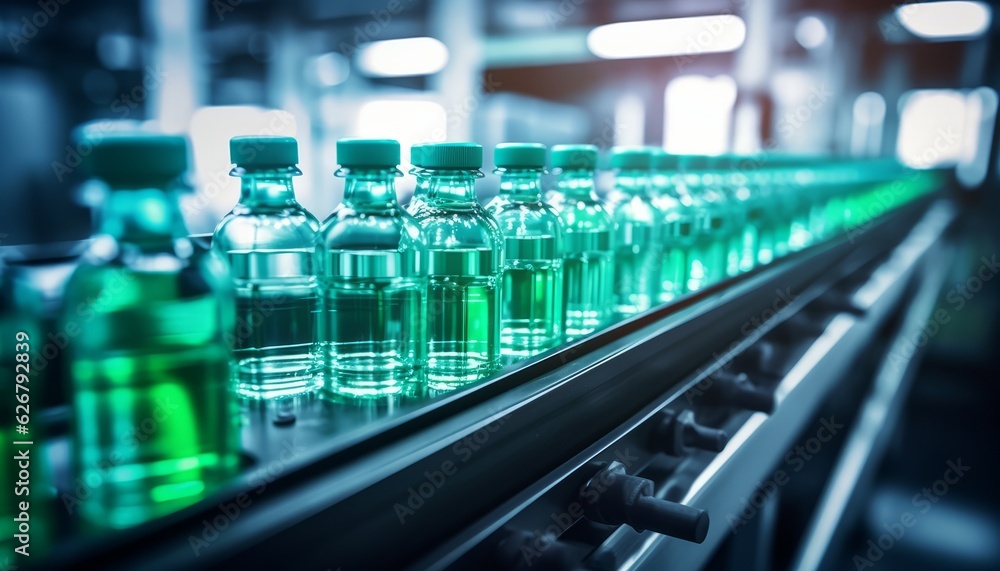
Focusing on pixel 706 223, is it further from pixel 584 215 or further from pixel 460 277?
pixel 460 277

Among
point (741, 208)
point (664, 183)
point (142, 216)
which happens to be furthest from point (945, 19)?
point (142, 216)

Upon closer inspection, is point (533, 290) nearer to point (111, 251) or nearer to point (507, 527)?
point (507, 527)

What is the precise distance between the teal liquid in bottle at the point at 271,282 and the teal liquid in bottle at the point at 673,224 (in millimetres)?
738

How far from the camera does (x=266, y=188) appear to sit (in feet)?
2.18

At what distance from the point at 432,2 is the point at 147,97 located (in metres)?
1.42

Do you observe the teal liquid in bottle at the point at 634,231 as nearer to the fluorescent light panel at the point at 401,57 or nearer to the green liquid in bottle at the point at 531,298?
the green liquid in bottle at the point at 531,298

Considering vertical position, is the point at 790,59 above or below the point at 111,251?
above

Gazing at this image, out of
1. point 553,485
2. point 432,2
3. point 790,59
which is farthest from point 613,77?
point 553,485

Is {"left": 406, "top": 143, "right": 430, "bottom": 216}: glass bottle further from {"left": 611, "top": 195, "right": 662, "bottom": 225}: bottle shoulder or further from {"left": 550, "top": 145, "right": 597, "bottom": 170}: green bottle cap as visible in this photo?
{"left": 611, "top": 195, "right": 662, "bottom": 225}: bottle shoulder

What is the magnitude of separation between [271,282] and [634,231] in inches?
28.2

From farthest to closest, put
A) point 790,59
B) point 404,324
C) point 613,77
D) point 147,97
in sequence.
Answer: point 613,77, point 790,59, point 147,97, point 404,324

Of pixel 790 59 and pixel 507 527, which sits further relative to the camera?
pixel 790 59

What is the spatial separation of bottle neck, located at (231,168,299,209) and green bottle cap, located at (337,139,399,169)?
48 mm

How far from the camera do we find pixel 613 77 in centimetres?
526
